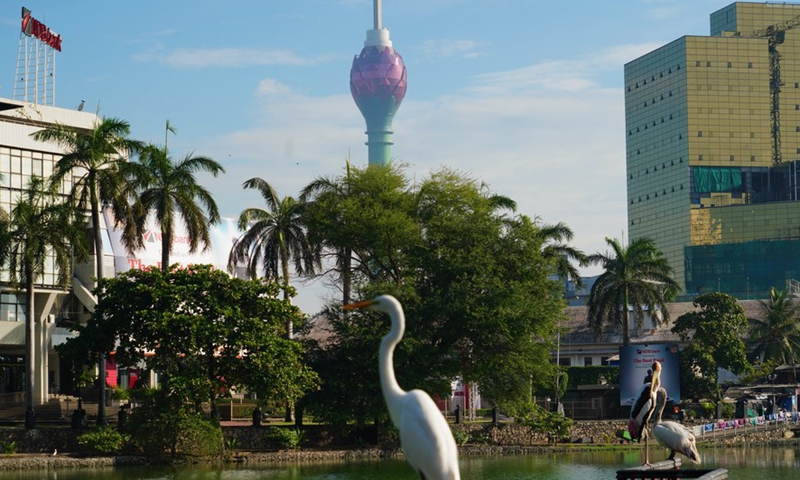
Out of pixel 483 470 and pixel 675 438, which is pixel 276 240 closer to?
pixel 483 470

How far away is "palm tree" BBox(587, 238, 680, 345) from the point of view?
81500 millimetres

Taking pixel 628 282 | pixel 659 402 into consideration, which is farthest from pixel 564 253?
pixel 659 402

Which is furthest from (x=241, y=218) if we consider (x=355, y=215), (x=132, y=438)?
(x=132, y=438)

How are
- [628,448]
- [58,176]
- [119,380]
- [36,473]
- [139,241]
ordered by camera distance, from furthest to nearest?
[119,380], [628,448], [139,241], [58,176], [36,473]

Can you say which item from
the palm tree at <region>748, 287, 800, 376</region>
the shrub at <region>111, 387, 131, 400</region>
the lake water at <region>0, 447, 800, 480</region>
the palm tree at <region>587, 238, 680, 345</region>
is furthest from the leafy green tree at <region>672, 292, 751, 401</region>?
the shrub at <region>111, 387, 131, 400</region>

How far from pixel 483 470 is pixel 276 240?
71.6 feet

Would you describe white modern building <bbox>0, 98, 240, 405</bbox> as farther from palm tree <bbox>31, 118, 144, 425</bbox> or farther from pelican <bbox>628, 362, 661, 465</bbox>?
pelican <bbox>628, 362, 661, 465</bbox>

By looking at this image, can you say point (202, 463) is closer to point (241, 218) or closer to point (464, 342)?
point (464, 342)

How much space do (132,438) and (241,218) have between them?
755 inches

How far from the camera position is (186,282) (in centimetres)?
5184

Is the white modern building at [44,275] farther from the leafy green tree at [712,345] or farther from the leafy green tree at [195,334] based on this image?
the leafy green tree at [712,345]

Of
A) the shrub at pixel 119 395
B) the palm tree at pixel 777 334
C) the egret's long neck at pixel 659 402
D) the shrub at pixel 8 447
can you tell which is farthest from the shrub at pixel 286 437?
the palm tree at pixel 777 334

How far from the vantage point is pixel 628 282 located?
81.6 m

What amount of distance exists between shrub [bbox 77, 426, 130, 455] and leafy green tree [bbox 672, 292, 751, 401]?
128ft
